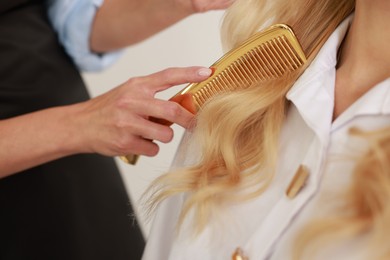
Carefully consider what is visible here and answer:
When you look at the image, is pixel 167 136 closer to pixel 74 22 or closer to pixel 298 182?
pixel 298 182

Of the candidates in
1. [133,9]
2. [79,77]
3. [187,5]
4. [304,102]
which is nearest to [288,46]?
[304,102]

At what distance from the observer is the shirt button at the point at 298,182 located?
2.46 ft

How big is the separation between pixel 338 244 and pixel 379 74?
0.23 metres

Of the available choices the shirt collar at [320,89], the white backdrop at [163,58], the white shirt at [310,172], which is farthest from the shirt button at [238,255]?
the white backdrop at [163,58]

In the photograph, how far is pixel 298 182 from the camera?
749mm

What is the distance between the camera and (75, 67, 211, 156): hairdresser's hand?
2.92ft

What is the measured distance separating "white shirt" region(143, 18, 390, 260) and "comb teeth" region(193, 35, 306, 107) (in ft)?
0.11

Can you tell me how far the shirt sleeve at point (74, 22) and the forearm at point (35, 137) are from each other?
11.1 inches

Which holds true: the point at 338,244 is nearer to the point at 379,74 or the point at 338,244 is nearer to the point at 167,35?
the point at 379,74

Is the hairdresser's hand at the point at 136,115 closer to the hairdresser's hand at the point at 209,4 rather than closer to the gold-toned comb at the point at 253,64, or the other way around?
the gold-toned comb at the point at 253,64

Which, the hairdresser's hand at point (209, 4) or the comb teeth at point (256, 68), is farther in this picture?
the hairdresser's hand at point (209, 4)

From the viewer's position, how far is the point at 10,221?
1188 millimetres

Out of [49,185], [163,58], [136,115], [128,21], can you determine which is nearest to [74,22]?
[128,21]

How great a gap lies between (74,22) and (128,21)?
0.36 ft
